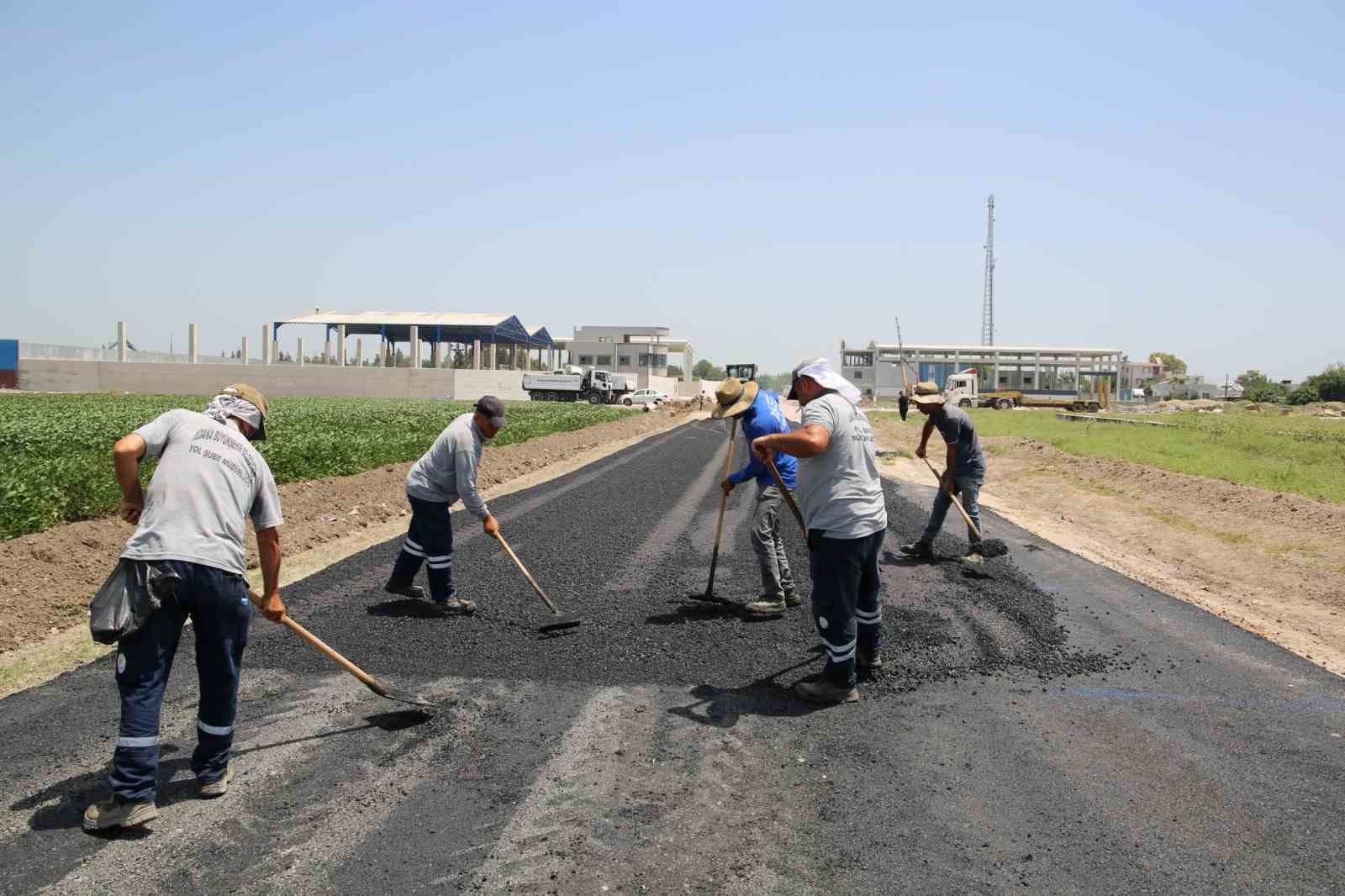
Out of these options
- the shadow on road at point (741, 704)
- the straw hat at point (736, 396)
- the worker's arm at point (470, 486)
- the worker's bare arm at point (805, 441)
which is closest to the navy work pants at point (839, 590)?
the shadow on road at point (741, 704)

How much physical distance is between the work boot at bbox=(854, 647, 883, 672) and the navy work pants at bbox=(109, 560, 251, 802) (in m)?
3.67

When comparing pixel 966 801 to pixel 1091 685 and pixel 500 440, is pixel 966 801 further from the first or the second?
pixel 500 440

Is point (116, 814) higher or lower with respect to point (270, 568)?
lower

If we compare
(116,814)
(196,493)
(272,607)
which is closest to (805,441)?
(272,607)

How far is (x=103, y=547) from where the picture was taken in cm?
859

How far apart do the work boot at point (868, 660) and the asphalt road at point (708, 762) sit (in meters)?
0.14

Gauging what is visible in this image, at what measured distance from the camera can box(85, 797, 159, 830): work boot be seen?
3641mm

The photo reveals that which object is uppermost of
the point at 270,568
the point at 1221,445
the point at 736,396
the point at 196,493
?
the point at 736,396

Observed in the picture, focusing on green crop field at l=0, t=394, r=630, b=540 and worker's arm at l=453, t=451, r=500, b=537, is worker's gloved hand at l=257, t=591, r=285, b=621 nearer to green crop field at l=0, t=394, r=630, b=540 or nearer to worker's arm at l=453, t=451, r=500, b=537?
worker's arm at l=453, t=451, r=500, b=537

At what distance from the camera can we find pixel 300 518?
11469 mm

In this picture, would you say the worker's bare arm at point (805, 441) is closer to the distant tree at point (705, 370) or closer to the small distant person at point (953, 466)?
the small distant person at point (953, 466)

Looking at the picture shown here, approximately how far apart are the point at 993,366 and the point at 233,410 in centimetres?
8182

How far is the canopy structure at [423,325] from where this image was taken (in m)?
58.3

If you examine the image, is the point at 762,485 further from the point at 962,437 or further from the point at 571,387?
the point at 571,387
